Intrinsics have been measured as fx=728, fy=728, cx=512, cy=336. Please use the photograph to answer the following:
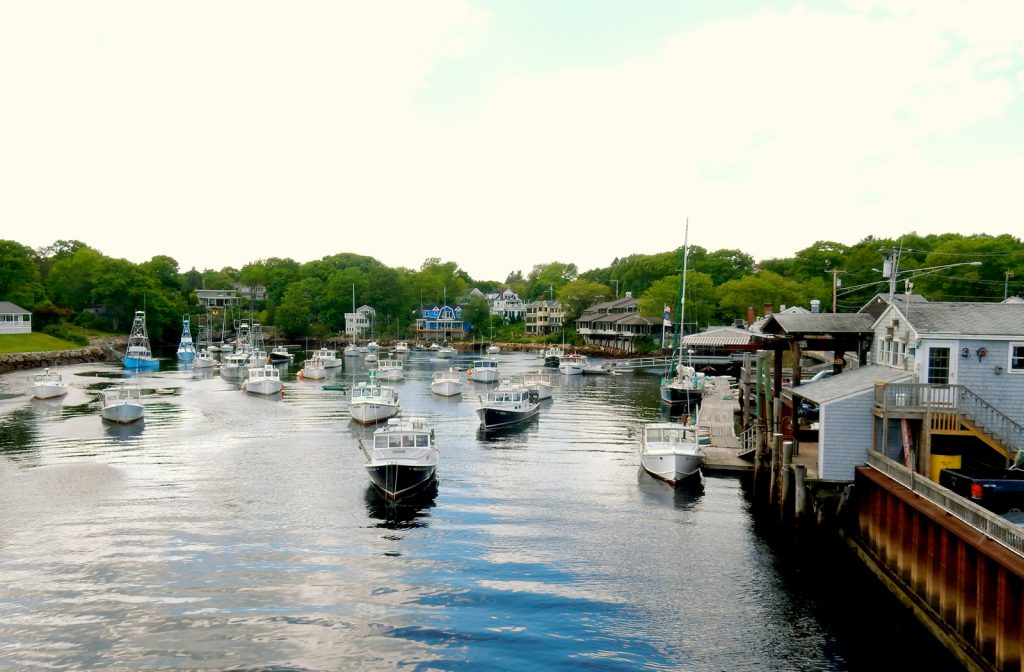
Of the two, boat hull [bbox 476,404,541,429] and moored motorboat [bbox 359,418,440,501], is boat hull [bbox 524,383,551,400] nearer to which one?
boat hull [bbox 476,404,541,429]

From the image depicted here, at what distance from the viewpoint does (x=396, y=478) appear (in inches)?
1336

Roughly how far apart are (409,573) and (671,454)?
17099 millimetres

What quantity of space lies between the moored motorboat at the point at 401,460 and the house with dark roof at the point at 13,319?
113489mm

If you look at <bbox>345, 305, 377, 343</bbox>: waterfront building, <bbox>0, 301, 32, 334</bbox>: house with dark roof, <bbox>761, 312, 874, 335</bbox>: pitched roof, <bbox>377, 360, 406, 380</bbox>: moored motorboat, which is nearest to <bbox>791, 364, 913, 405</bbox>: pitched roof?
<bbox>761, 312, 874, 335</bbox>: pitched roof

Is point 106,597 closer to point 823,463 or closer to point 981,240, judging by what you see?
point 823,463

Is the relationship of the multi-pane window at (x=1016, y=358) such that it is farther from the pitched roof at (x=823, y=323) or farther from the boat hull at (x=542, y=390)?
the boat hull at (x=542, y=390)

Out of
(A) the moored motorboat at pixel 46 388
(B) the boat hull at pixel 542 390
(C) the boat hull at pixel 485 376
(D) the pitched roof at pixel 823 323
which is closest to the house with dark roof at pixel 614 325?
(C) the boat hull at pixel 485 376

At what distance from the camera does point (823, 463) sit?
27.1 metres

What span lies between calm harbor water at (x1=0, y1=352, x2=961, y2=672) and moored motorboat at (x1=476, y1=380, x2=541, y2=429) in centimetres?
1004

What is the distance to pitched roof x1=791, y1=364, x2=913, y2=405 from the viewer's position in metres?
27.0

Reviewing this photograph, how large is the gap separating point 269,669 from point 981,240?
400 ft

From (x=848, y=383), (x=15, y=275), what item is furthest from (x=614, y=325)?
(x=848, y=383)

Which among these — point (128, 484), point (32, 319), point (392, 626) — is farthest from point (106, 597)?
point (32, 319)

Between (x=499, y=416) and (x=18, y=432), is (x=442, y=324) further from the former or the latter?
(x=18, y=432)
